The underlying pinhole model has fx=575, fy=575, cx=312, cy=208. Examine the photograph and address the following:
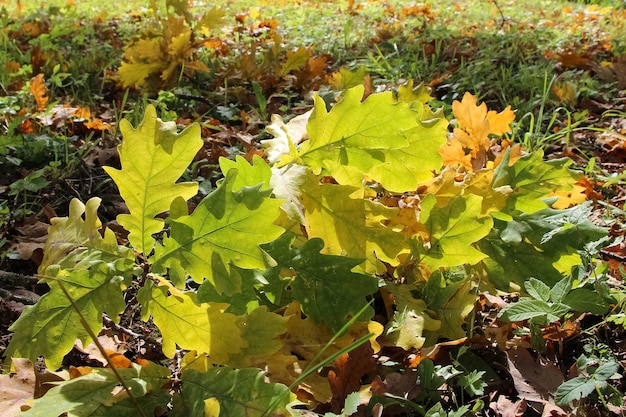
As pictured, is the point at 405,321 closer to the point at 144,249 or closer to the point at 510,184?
the point at 510,184

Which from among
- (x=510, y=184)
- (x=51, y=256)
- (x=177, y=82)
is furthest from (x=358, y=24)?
(x=51, y=256)

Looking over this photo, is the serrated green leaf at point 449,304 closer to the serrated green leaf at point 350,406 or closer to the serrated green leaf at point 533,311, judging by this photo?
the serrated green leaf at point 533,311

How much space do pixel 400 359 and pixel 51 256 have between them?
2.70 feet

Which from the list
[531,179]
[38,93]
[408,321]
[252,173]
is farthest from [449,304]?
[38,93]

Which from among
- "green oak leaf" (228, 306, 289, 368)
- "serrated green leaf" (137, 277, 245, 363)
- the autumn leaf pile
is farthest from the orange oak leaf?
"green oak leaf" (228, 306, 289, 368)

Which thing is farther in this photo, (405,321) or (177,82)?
(177,82)

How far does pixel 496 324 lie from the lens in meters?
1.47

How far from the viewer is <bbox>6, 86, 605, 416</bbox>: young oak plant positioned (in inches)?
41.7

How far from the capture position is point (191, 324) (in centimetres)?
111

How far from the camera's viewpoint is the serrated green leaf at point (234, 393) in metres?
0.97

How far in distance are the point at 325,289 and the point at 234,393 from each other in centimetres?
29

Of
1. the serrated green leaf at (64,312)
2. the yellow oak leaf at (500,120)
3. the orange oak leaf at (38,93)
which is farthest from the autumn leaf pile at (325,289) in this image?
the orange oak leaf at (38,93)

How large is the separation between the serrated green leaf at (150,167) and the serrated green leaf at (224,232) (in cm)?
8

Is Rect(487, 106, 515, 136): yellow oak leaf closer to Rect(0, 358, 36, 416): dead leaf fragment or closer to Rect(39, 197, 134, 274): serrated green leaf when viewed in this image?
Rect(39, 197, 134, 274): serrated green leaf
